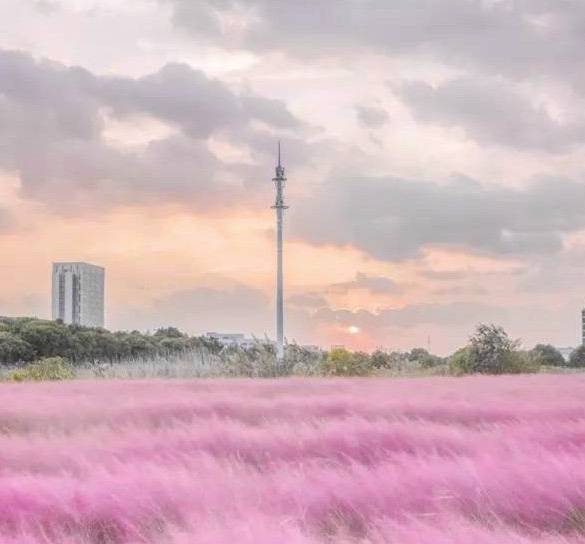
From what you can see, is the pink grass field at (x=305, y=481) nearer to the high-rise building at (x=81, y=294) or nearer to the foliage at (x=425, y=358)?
the foliage at (x=425, y=358)

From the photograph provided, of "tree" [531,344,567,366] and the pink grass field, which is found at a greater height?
"tree" [531,344,567,366]

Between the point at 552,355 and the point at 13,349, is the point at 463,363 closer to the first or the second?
the point at 13,349

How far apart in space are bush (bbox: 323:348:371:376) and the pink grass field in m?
13.5

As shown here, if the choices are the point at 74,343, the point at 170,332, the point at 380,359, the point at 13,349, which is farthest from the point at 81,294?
the point at 380,359

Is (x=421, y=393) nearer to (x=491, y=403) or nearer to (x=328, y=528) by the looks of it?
(x=491, y=403)

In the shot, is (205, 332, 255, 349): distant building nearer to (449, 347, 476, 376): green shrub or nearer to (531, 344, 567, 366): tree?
(449, 347, 476, 376): green shrub

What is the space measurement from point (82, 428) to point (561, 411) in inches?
108

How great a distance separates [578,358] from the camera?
39.8m

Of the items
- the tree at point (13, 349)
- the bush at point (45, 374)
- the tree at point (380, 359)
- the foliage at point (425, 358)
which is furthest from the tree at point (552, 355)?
the bush at point (45, 374)

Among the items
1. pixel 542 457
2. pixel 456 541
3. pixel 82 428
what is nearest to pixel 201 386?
pixel 82 428

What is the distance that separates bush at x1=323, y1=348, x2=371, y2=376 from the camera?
1961cm

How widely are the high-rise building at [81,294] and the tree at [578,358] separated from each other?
31363mm

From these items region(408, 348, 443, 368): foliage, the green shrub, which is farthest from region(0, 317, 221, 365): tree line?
the green shrub

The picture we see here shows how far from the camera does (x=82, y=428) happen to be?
228 inches
